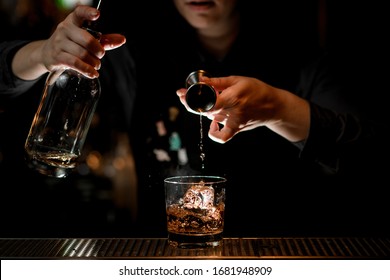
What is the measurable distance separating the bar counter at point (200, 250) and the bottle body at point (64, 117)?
0.24m

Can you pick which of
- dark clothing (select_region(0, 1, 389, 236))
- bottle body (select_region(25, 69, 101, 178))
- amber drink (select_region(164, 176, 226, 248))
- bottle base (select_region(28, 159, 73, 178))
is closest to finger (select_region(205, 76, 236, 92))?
amber drink (select_region(164, 176, 226, 248))

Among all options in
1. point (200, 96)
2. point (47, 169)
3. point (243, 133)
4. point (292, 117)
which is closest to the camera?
point (200, 96)

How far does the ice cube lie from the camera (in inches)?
58.4

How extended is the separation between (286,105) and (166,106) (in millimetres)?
846

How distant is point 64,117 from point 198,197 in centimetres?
51

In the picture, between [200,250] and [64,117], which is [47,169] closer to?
[64,117]

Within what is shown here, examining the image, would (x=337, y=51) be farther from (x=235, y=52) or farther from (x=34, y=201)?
(x=34, y=201)

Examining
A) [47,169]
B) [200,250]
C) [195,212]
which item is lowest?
[200,250]

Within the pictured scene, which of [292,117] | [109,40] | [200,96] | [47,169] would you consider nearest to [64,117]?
[47,169]

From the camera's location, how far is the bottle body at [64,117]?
1.59m

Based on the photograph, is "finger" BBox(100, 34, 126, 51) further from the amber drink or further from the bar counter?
the bar counter

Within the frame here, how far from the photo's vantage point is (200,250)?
153 cm

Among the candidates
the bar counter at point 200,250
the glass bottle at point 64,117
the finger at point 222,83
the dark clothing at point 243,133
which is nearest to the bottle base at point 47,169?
the glass bottle at point 64,117

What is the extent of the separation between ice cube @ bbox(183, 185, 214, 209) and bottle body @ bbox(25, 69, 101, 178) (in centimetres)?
39
